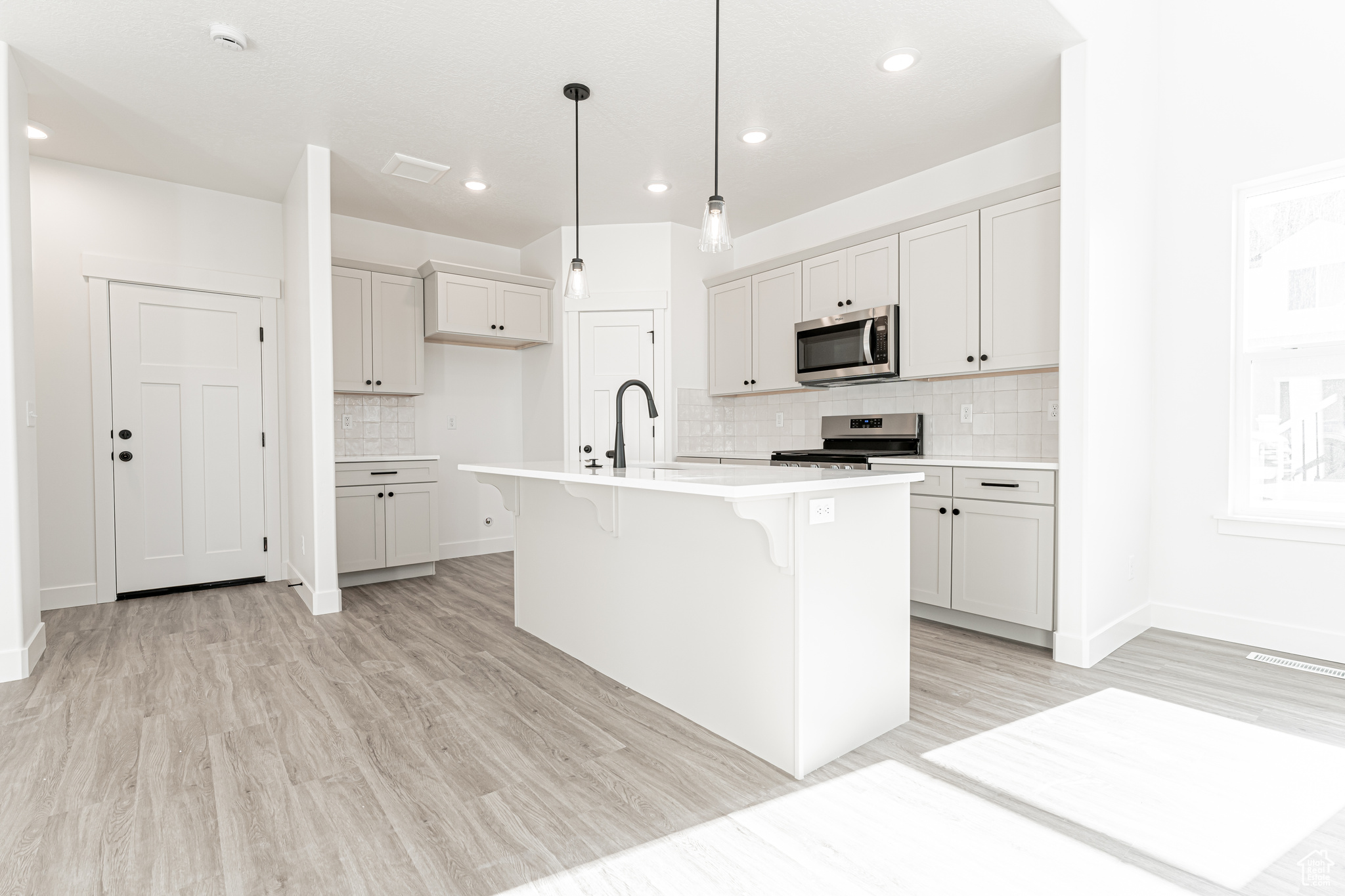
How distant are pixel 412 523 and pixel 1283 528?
5041mm

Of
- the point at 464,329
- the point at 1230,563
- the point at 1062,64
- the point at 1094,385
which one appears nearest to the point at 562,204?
the point at 464,329

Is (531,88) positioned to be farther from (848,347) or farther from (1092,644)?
(1092,644)

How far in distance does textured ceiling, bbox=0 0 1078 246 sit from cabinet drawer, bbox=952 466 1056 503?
188 cm

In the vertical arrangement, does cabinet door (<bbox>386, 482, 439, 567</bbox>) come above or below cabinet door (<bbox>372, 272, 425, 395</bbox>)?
below

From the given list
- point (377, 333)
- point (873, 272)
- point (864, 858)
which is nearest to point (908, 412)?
point (873, 272)

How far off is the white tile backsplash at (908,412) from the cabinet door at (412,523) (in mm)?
1969

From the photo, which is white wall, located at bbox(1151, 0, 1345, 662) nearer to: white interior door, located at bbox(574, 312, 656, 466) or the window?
the window

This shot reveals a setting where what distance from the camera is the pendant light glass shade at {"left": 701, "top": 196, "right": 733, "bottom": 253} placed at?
7.50ft

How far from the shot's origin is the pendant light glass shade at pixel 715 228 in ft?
7.50

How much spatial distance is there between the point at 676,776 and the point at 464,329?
3.97 m

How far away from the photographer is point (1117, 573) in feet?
10.4

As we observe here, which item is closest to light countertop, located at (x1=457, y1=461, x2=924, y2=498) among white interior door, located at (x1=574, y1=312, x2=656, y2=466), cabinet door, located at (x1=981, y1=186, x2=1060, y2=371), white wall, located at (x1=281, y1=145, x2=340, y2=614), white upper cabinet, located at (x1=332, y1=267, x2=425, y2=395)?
white wall, located at (x1=281, y1=145, x2=340, y2=614)

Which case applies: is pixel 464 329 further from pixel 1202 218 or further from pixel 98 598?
pixel 1202 218

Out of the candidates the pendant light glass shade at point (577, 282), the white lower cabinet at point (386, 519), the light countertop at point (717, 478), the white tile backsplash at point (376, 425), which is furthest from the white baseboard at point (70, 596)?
the pendant light glass shade at point (577, 282)
